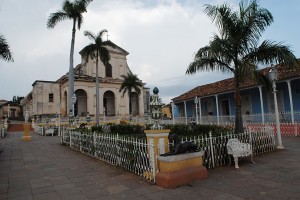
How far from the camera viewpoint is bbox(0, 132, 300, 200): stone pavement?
4352 mm

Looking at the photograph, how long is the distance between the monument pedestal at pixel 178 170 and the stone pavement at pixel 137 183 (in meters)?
0.14

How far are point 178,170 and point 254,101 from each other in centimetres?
1448

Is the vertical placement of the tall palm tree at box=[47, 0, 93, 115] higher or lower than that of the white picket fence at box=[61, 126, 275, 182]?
higher

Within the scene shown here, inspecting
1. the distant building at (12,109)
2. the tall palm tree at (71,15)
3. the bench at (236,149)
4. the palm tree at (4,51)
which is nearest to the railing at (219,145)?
the bench at (236,149)

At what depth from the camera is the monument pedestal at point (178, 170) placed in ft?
15.7

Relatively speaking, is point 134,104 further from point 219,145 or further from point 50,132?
point 219,145

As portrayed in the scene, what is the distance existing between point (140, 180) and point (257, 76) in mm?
5899

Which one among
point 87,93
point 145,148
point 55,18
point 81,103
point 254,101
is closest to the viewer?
point 145,148

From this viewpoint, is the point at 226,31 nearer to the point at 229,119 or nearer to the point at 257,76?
the point at 257,76

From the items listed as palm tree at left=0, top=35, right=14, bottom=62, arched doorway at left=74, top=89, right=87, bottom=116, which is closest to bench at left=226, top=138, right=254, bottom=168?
palm tree at left=0, top=35, right=14, bottom=62

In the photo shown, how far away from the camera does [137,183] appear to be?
17.0ft

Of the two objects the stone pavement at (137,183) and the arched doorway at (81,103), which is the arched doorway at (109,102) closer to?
the arched doorway at (81,103)

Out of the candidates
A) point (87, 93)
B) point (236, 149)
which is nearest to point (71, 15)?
point (87, 93)

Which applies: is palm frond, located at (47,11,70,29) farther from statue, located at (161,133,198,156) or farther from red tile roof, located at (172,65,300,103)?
statue, located at (161,133,198,156)
